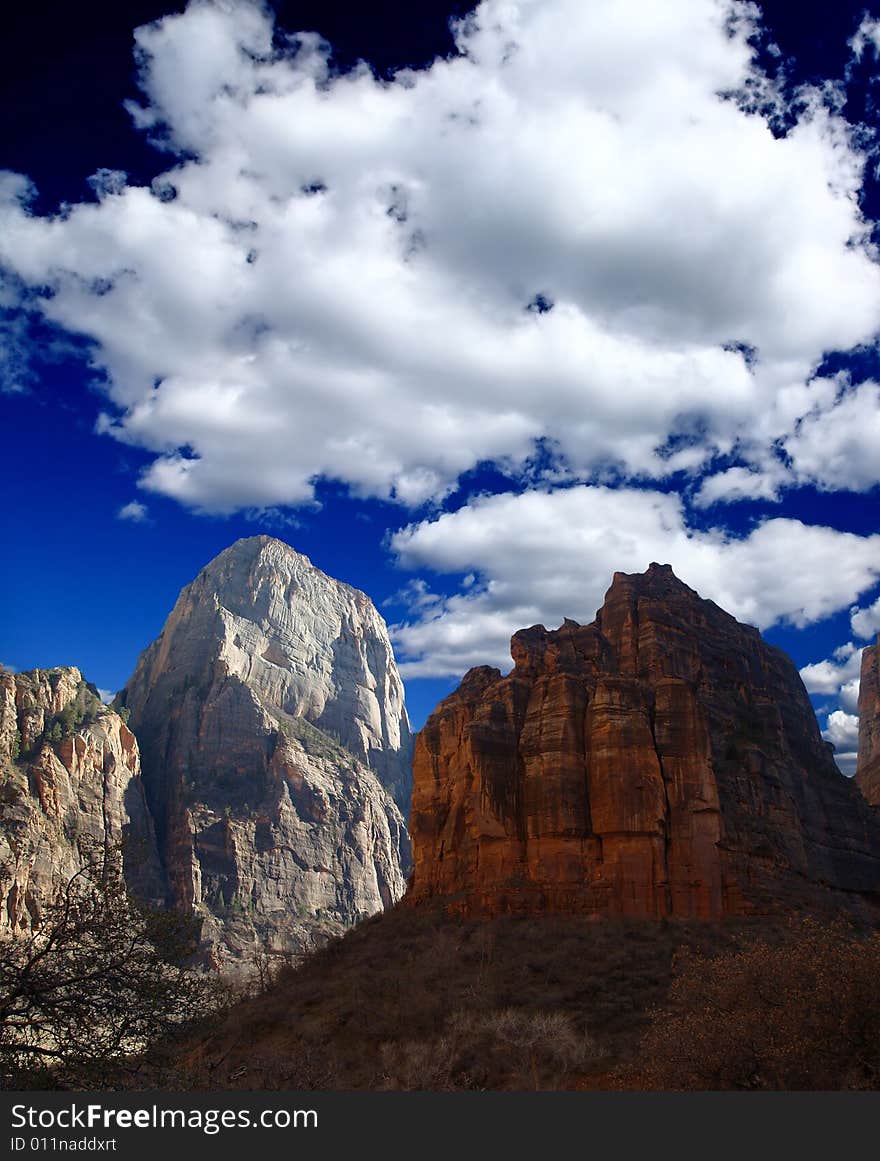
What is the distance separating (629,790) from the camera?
53375 mm

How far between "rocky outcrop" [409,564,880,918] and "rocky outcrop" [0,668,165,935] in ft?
259

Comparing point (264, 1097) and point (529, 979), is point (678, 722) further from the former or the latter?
point (264, 1097)

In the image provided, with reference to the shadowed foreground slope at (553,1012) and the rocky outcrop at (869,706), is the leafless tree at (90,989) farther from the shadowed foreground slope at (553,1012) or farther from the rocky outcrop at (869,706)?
the rocky outcrop at (869,706)

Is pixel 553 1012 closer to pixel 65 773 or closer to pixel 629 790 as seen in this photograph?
pixel 629 790

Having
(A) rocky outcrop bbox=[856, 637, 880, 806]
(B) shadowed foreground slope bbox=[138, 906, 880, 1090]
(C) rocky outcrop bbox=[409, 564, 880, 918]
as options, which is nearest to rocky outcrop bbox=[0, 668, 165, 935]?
(C) rocky outcrop bbox=[409, 564, 880, 918]

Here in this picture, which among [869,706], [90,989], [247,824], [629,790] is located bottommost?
[90,989]

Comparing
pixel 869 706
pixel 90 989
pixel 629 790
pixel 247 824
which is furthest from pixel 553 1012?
pixel 247 824

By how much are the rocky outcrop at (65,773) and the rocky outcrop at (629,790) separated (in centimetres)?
7882

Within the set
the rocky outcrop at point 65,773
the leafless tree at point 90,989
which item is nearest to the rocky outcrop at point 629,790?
the leafless tree at point 90,989

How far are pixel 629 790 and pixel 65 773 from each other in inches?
4673

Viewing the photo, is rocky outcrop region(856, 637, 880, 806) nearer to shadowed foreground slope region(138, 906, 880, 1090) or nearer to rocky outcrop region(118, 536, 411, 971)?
shadowed foreground slope region(138, 906, 880, 1090)

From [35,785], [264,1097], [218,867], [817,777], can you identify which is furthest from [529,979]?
[218,867]

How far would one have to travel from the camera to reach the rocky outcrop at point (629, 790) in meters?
52.7

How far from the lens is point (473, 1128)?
19.1 metres
